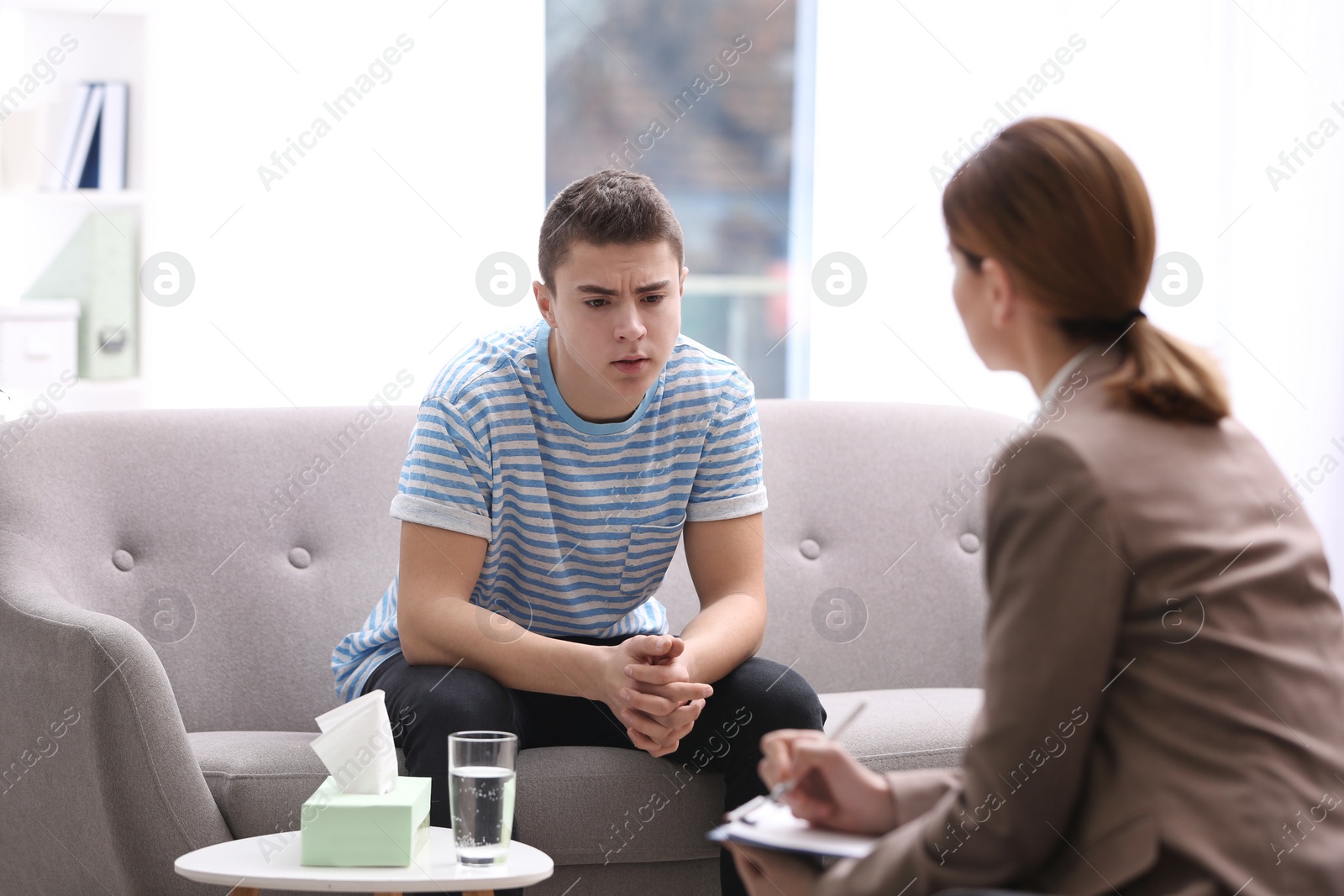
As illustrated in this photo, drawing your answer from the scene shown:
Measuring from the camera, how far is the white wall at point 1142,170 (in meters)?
2.60

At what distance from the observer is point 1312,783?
839 mm

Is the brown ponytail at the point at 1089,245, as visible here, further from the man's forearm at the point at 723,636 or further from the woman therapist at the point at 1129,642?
the man's forearm at the point at 723,636

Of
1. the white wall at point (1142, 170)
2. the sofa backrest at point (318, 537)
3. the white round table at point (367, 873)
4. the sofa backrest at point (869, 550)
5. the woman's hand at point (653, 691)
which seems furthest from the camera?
the white wall at point (1142, 170)

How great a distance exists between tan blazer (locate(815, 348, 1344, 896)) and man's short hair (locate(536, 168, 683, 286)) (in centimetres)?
87

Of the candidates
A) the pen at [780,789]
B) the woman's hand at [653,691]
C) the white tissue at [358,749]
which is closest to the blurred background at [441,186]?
the woman's hand at [653,691]

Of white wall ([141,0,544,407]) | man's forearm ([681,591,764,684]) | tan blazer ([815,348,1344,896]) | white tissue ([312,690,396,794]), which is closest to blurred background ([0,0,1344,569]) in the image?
white wall ([141,0,544,407])

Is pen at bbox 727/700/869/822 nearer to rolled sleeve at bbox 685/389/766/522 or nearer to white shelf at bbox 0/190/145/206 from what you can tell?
rolled sleeve at bbox 685/389/766/522

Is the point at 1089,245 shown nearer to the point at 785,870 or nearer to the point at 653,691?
the point at 785,870

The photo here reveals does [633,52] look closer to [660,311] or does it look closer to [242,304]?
[242,304]

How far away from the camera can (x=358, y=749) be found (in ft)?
4.27

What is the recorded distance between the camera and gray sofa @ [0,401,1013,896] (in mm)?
1585

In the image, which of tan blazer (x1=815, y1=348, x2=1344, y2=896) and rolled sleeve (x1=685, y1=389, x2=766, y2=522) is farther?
rolled sleeve (x1=685, y1=389, x2=766, y2=522)

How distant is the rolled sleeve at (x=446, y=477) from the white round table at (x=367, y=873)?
1.52ft

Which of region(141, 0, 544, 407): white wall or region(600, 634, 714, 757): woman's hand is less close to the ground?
region(141, 0, 544, 407): white wall
